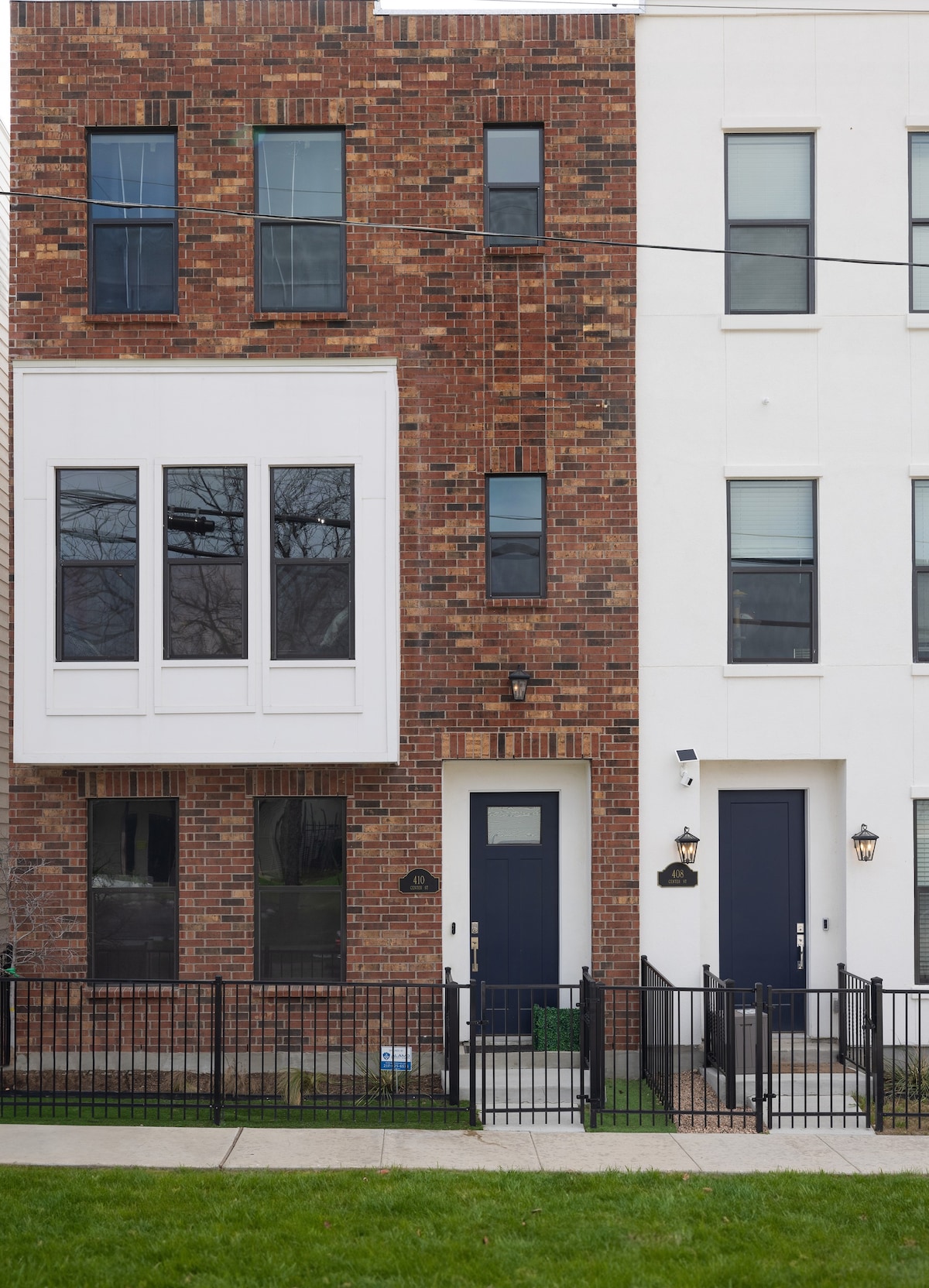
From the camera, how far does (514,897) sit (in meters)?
11.5

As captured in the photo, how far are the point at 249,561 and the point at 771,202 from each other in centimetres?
640

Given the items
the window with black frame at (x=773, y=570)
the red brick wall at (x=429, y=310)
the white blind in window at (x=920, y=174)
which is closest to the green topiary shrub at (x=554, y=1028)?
the red brick wall at (x=429, y=310)

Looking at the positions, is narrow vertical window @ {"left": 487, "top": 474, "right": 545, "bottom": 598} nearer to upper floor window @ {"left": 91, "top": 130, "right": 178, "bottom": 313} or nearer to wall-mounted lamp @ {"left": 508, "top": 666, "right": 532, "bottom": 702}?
wall-mounted lamp @ {"left": 508, "top": 666, "right": 532, "bottom": 702}

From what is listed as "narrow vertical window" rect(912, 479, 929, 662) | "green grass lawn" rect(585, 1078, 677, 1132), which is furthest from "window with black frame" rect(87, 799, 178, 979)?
"narrow vertical window" rect(912, 479, 929, 662)

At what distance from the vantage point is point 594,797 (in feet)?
36.9

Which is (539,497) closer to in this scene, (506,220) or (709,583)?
(709,583)

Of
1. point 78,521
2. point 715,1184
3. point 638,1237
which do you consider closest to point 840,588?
point 715,1184

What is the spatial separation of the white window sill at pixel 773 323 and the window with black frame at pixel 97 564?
609cm

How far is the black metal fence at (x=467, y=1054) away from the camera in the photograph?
9.40 m

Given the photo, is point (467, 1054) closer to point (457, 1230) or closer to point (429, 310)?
point (457, 1230)

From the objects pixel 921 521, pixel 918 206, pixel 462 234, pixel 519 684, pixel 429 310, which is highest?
pixel 918 206

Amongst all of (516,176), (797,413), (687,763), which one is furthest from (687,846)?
(516,176)

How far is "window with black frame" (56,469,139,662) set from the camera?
11164 mm

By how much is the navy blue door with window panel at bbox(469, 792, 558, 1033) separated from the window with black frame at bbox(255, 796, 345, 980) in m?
1.37
